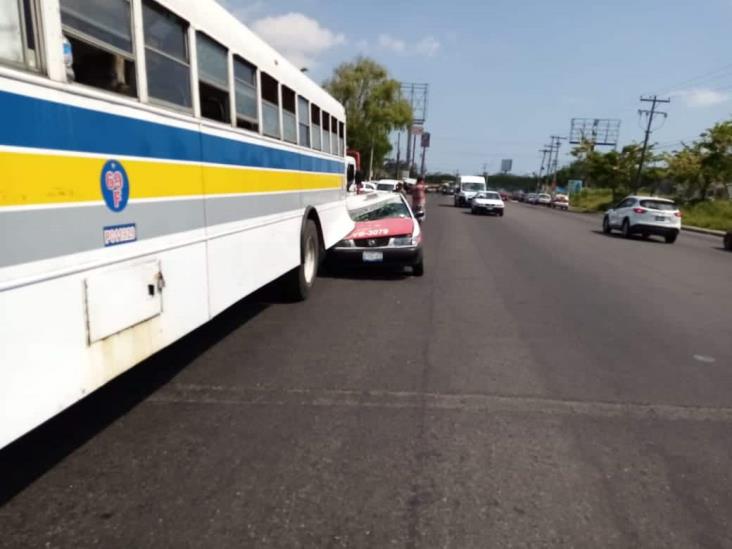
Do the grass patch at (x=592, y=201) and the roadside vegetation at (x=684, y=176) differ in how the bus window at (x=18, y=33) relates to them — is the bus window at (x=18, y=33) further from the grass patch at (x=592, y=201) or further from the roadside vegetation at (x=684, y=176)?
the grass patch at (x=592, y=201)

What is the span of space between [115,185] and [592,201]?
68415 millimetres

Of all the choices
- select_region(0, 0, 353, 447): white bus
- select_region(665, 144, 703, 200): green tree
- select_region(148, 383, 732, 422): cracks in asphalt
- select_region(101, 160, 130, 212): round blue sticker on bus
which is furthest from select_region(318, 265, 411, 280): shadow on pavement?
select_region(665, 144, 703, 200): green tree

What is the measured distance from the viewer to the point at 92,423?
12.7 feet

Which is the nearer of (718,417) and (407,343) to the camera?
(718,417)

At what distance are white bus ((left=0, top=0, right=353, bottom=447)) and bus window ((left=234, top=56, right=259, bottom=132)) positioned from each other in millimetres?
20

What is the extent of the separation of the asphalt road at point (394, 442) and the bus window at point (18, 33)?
2177mm

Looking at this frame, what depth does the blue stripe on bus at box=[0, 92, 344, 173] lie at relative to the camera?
8.06 ft

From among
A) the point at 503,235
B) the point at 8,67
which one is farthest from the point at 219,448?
the point at 503,235

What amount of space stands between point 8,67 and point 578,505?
3.48m

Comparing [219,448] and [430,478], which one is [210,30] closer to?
[219,448]

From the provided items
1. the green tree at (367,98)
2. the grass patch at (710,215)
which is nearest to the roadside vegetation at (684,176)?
the grass patch at (710,215)

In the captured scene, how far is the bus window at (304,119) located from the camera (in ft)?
24.6

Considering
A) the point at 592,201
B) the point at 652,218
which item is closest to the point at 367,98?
the point at 592,201

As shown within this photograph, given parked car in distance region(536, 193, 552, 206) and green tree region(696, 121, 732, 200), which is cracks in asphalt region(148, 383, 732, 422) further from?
parked car in distance region(536, 193, 552, 206)
